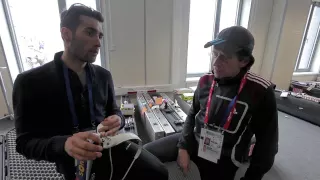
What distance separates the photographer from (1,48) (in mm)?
2012

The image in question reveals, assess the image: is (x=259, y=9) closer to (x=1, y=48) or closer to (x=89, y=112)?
(x=89, y=112)

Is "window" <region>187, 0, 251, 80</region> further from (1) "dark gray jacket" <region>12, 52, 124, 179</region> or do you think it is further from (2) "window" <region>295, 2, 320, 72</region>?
(1) "dark gray jacket" <region>12, 52, 124, 179</region>

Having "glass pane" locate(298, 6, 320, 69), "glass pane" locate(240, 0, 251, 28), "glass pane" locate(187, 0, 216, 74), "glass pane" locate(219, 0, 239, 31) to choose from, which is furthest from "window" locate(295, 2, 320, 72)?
"glass pane" locate(187, 0, 216, 74)

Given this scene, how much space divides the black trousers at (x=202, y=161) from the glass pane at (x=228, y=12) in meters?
2.90

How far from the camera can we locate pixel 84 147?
0.51 m

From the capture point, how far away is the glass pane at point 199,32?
2983mm

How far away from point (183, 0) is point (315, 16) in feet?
12.1

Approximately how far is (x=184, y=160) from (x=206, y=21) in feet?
9.43

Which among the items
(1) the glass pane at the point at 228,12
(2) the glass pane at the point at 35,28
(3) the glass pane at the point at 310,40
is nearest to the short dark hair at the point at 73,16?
(2) the glass pane at the point at 35,28

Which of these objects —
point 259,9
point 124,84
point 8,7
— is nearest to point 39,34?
point 8,7

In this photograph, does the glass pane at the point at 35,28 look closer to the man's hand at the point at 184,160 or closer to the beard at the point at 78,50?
the beard at the point at 78,50

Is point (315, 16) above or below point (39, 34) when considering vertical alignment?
above

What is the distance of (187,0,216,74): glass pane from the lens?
298 cm

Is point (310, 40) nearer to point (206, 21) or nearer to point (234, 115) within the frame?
point (206, 21)
